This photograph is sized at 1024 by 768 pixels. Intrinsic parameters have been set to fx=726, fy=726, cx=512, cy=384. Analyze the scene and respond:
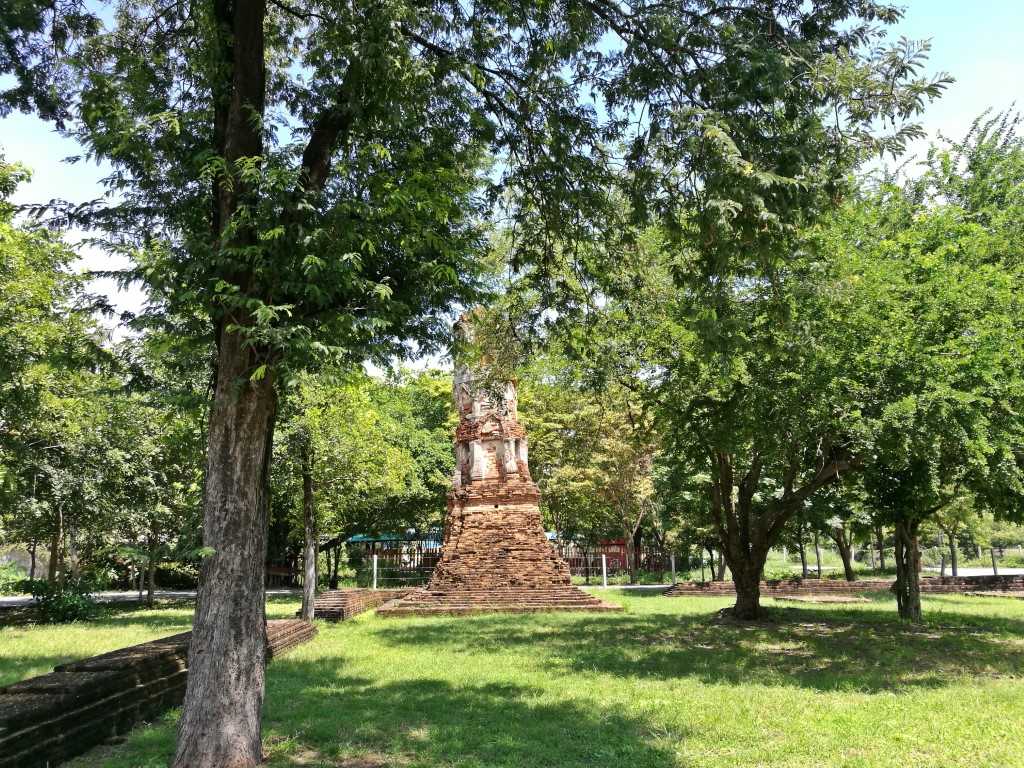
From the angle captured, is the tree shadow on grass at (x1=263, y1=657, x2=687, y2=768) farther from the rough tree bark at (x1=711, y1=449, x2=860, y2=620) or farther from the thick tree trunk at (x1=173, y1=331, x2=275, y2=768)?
the rough tree bark at (x1=711, y1=449, x2=860, y2=620)

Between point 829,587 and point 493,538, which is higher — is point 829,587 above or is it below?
below

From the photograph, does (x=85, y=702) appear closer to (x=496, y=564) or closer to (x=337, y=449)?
(x=337, y=449)

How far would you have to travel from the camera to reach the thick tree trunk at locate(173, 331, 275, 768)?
5.68 m

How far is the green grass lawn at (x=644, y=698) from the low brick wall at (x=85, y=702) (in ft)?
0.75

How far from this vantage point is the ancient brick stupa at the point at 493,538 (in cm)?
1859

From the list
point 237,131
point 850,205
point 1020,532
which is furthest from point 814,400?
point 1020,532

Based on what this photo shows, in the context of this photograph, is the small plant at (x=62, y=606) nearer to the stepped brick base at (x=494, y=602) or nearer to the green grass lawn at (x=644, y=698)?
the green grass lawn at (x=644, y=698)

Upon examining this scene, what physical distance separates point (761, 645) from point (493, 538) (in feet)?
27.8

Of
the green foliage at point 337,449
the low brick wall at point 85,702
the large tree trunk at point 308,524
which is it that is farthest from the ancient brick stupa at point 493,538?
the low brick wall at point 85,702

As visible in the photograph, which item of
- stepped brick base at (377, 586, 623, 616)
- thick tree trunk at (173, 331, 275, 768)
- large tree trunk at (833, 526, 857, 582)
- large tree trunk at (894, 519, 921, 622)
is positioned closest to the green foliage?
stepped brick base at (377, 586, 623, 616)

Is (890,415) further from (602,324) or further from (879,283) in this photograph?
(602,324)

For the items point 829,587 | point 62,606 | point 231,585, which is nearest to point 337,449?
point 62,606

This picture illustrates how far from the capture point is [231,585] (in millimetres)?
5910

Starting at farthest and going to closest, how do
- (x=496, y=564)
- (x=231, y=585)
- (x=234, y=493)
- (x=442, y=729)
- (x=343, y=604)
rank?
(x=496, y=564)
(x=343, y=604)
(x=442, y=729)
(x=234, y=493)
(x=231, y=585)
